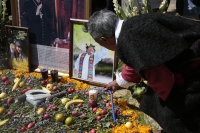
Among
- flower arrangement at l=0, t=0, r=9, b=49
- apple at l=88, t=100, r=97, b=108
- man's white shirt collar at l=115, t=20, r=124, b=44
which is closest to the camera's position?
man's white shirt collar at l=115, t=20, r=124, b=44

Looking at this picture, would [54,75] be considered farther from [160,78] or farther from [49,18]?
[160,78]

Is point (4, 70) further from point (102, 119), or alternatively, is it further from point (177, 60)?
point (177, 60)

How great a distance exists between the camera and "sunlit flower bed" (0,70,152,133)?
2.97 m

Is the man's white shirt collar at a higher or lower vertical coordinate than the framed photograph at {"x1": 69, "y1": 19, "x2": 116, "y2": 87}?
higher

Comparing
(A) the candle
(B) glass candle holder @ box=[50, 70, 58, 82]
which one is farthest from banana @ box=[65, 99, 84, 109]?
(B) glass candle holder @ box=[50, 70, 58, 82]

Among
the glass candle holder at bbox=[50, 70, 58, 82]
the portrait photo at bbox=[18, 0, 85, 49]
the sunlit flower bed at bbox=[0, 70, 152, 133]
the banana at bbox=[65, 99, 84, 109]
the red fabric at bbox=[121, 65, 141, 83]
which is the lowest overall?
the sunlit flower bed at bbox=[0, 70, 152, 133]

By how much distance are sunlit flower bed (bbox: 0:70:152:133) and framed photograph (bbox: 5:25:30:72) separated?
588 millimetres

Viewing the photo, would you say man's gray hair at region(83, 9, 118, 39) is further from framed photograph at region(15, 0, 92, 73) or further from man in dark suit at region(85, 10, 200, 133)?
framed photograph at region(15, 0, 92, 73)

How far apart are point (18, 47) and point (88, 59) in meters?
1.27

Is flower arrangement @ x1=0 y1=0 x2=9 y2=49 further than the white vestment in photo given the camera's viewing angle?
Yes

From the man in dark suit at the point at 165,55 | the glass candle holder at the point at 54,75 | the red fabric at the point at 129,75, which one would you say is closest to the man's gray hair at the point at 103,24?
the man in dark suit at the point at 165,55

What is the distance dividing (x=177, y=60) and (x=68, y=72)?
251 centimetres

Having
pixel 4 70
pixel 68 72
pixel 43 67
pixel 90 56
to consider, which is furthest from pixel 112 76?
pixel 4 70

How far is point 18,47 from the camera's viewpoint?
14.4 ft
